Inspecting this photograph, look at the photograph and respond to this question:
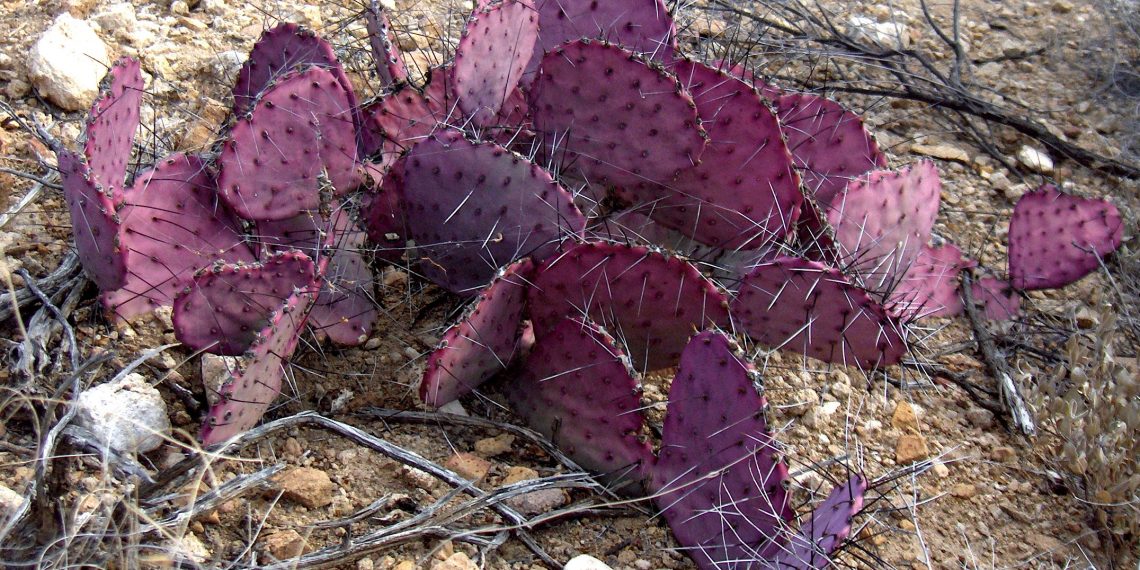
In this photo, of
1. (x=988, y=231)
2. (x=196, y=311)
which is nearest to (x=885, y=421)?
(x=988, y=231)

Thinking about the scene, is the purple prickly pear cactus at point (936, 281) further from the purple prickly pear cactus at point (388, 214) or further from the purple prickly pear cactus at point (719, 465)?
the purple prickly pear cactus at point (388, 214)

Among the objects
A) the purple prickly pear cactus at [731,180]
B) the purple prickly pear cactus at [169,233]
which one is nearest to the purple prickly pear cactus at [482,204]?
the purple prickly pear cactus at [731,180]

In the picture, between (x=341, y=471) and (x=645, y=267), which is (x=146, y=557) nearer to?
Answer: (x=341, y=471)

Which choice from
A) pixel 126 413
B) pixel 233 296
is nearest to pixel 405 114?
pixel 233 296

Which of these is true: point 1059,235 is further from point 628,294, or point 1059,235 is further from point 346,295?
point 346,295

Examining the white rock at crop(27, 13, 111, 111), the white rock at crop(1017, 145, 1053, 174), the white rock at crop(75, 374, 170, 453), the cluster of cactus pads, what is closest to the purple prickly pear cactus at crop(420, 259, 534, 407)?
the cluster of cactus pads

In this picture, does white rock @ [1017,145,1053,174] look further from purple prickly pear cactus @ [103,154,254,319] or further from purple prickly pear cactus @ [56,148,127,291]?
purple prickly pear cactus @ [56,148,127,291]
